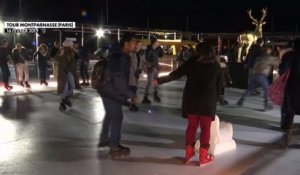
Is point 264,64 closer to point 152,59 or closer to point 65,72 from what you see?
point 152,59

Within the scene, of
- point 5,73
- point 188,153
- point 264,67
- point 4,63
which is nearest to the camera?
point 188,153

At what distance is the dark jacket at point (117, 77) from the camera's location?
235 inches

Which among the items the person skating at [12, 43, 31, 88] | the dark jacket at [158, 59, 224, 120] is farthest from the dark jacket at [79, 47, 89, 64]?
the dark jacket at [158, 59, 224, 120]

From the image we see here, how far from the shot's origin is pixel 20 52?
15375 millimetres

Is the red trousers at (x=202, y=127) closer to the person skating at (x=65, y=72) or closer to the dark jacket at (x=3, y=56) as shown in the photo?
the person skating at (x=65, y=72)

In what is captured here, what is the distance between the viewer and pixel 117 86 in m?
6.04

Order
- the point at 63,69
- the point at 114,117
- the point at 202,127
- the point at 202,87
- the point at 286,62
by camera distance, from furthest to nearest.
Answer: the point at 63,69
the point at 286,62
the point at 114,117
the point at 202,127
the point at 202,87

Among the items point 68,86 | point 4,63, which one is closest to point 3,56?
point 4,63

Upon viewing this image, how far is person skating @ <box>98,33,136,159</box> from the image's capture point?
5988 mm

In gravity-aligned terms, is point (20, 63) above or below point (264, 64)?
below

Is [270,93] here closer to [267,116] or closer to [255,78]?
[267,116]

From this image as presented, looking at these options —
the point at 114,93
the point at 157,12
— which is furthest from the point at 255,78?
the point at 157,12

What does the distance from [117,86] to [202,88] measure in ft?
3.92

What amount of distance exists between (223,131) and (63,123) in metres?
3.54
